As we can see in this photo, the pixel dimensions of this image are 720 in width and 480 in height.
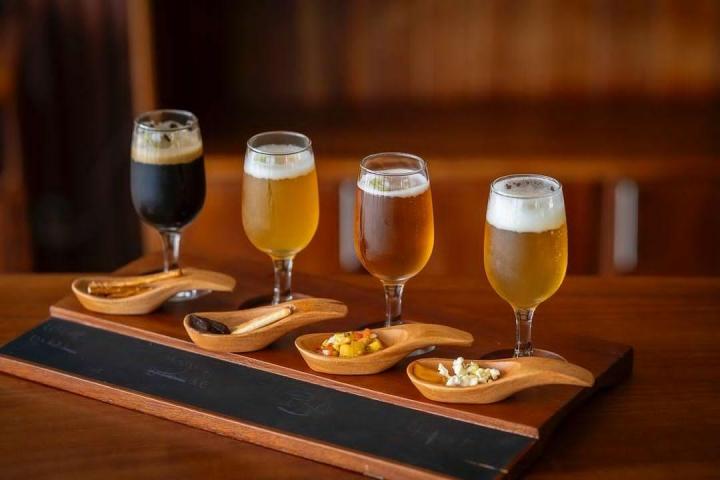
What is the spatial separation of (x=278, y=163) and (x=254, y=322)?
0.20 m

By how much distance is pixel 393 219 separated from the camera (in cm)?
137

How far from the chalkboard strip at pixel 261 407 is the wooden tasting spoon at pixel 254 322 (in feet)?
0.09

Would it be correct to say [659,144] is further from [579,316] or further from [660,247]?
[579,316]

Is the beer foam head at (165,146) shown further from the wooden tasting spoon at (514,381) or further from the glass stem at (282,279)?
the wooden tasting spoon at (514,381)

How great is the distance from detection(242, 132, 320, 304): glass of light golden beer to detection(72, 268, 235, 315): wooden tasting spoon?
9cm

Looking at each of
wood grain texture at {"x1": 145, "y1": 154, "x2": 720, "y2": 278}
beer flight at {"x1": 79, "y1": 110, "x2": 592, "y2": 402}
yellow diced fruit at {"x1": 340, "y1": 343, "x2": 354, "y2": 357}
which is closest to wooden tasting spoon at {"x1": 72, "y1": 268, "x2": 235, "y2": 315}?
beer flight at {"x1": 79, "y1": 110, "x2": 592, "y2": 402}

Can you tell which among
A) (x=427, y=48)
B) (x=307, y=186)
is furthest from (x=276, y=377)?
(x=427, y=48)

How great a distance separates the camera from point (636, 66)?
2908 mm

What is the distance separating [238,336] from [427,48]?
5.58ft

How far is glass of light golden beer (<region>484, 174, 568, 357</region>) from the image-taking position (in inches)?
50.1

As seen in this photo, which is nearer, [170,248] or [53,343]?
[53,343]

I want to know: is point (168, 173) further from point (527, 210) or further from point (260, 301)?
point (527, 210)

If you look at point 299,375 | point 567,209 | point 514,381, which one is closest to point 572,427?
point 514,381

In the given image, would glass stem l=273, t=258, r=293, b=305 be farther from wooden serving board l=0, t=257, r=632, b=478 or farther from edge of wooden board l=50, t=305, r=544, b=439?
edge of wooden board l=50, t=305, r=544, b=439
